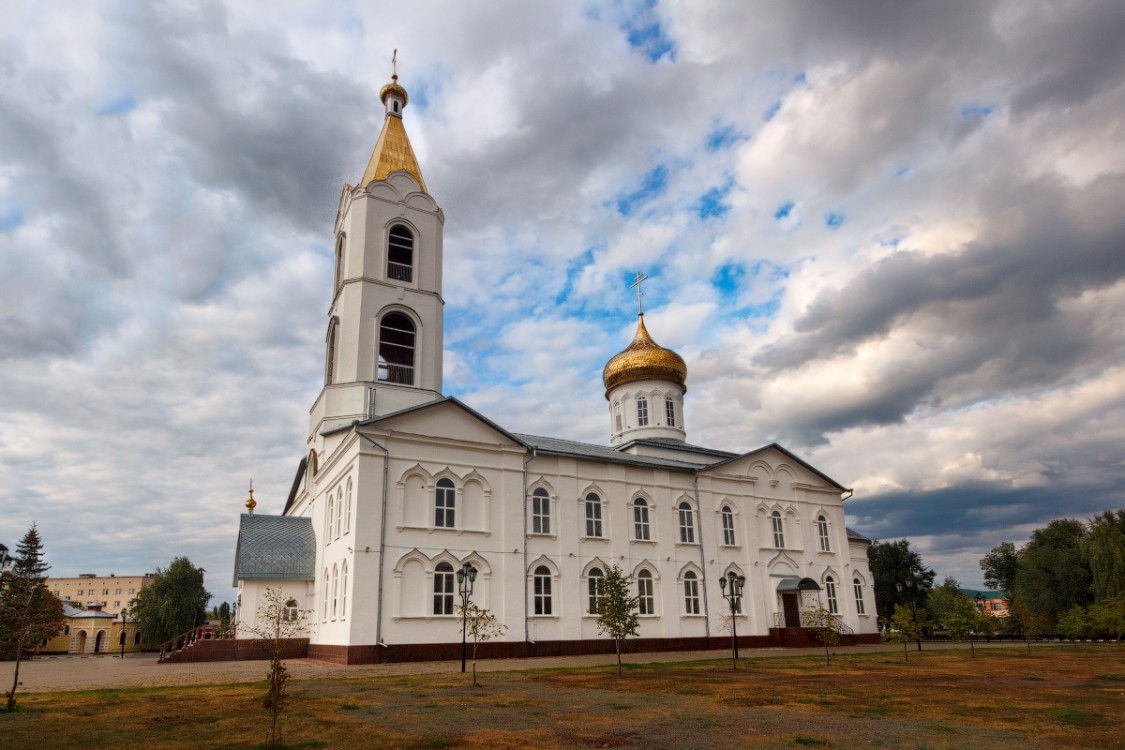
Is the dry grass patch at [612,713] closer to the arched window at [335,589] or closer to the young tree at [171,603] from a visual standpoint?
the arched window at [335,589]

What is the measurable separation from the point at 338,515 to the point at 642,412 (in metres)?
19.4

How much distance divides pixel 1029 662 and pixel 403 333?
26.5 meters

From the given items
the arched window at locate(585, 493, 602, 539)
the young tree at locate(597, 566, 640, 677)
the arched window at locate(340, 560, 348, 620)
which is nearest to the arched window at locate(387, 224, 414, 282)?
the arched window at locate(585, 493, 602, 539)

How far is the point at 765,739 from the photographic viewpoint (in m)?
9.23

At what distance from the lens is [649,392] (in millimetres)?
41812

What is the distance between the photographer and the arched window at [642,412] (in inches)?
1645

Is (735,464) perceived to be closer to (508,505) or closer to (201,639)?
(508,505)

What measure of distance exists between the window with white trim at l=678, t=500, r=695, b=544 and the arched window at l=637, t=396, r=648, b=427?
8.82m

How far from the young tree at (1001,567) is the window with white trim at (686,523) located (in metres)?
54.2

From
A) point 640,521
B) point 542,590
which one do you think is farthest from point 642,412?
point 542,590

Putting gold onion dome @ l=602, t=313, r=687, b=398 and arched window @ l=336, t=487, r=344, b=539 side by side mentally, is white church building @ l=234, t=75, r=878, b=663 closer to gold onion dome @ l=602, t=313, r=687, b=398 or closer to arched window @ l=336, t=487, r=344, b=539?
arched window @ l=336, t=487, r=344, b=539

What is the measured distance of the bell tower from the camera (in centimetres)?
3134

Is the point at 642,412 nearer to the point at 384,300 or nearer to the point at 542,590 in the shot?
the point at 542,590

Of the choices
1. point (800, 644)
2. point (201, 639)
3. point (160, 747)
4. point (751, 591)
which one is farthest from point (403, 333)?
point (160, 747)
